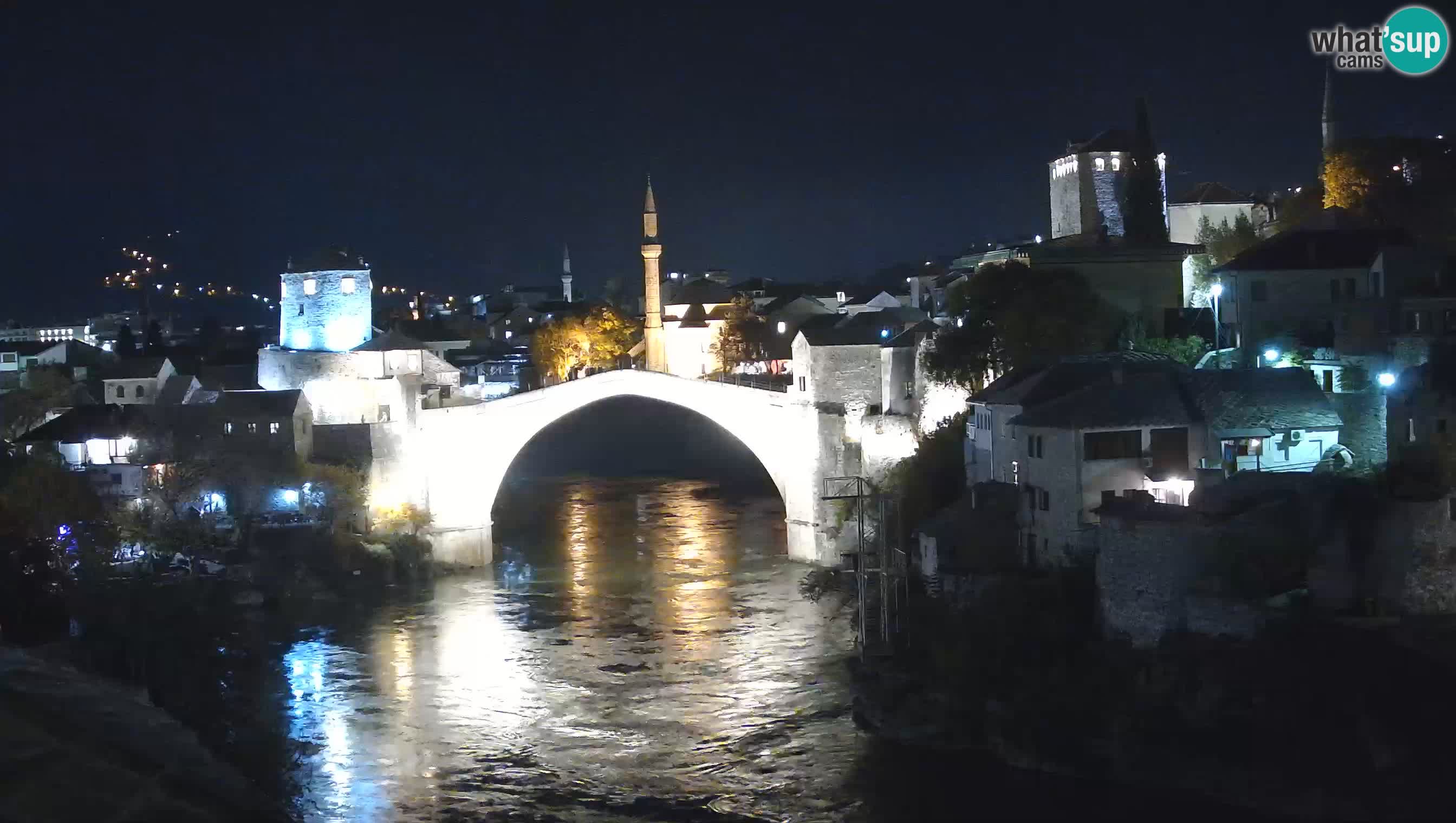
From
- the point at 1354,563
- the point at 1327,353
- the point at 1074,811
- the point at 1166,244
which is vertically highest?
the point at 1166,244

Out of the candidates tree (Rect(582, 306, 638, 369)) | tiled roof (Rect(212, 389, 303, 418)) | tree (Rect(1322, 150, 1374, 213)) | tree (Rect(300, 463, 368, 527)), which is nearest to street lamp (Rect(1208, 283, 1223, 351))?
tree (Rect(1322, 150, 1374, 213))

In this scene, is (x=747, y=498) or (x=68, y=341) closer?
(x=747, y=498)

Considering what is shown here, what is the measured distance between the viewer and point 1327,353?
1739cm

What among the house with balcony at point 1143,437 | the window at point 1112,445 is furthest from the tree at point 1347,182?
the window at point 1112,445

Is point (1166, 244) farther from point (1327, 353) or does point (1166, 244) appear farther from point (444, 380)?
point (444, 380)

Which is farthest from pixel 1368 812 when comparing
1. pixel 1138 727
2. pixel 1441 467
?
pixel 1441 467

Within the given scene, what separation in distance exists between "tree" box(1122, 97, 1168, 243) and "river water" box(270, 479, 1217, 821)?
22.8 ft

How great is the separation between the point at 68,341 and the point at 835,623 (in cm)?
2480

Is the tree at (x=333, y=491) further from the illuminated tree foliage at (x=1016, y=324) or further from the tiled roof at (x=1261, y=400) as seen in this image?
the tiled roof at (x=1261, y=400)

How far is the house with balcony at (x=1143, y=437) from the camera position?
15.3m

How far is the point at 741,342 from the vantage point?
36406 millimetres

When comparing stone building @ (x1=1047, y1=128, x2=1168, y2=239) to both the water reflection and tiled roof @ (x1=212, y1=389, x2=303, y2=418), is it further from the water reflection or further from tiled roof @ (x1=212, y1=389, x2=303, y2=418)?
tiled roof @ (x1=212, y1=389, x2=303, y2=418)

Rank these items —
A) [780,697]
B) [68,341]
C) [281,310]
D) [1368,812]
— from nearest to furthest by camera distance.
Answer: [1368,812] < [780,697] < [281,310] < [68,341]

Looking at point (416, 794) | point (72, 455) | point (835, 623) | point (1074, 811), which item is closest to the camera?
point (1074, 811)
